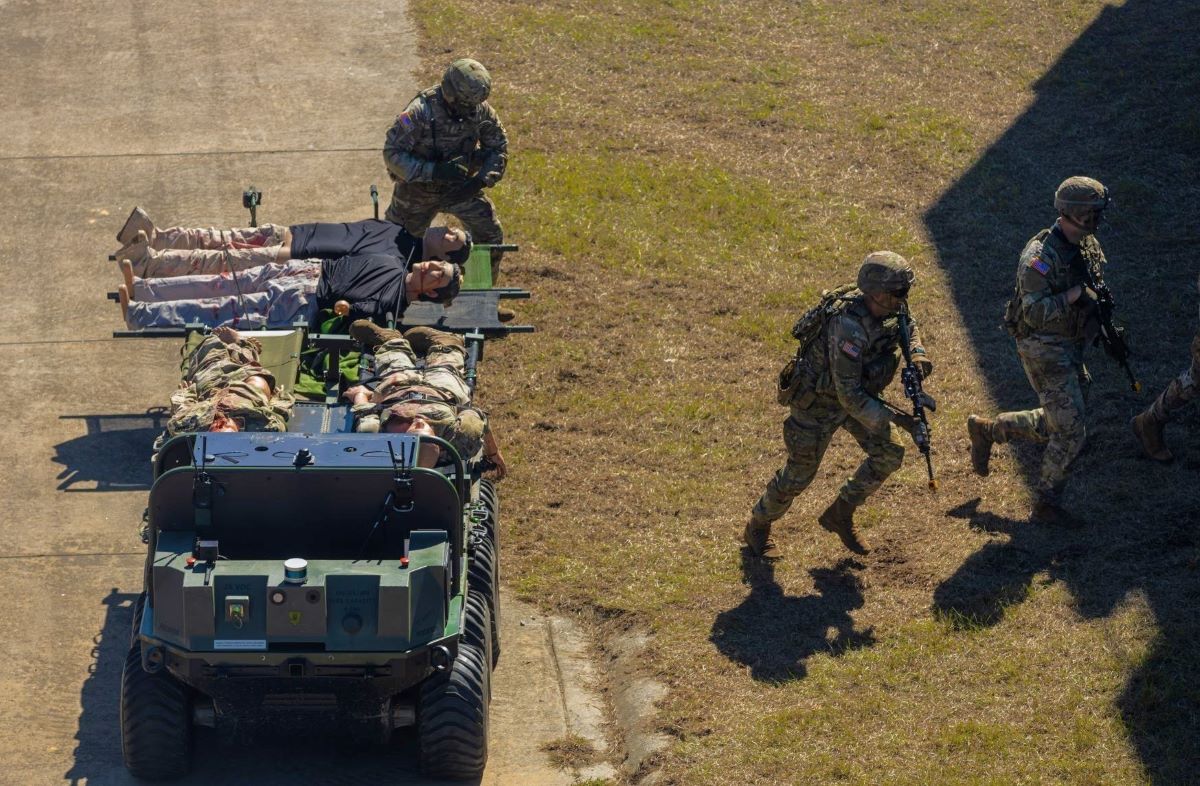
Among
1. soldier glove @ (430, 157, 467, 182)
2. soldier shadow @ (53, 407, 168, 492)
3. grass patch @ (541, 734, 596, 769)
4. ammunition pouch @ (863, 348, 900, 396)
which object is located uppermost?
ammunition pouch @ (863, 348, 900, 396)

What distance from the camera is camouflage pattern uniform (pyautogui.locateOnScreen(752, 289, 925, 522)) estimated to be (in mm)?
8641

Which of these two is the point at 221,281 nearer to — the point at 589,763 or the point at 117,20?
the point at 589,763

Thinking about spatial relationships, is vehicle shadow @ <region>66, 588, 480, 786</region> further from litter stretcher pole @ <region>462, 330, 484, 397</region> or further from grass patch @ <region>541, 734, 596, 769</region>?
litter stretcher pole @ <region>462, 330, 484, 397</region>

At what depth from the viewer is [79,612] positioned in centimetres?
909

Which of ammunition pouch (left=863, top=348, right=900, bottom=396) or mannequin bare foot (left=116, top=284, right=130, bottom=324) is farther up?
ammunition pouch (left=863, top=348, right=900, bottom=396)

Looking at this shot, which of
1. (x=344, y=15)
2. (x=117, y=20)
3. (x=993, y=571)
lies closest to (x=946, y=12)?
(x=344, y=15)

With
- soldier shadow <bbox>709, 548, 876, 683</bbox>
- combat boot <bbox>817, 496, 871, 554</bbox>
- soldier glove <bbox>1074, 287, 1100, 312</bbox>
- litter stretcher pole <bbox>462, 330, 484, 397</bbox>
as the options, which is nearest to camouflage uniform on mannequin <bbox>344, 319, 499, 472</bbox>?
litter stretcher pole <bbox>462, 330, 484, 397</bbox>

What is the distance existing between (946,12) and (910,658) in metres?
11.3

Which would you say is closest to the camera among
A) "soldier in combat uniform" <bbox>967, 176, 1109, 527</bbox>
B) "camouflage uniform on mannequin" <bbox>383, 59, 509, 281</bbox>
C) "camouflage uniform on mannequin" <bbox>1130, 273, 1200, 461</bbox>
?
"soldier in combat uniform" <bbox>967, 176, 1109, 527</bbox>

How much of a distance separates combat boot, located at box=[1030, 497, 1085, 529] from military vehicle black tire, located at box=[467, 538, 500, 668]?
127 inches

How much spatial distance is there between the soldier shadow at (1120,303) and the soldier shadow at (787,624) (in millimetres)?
540

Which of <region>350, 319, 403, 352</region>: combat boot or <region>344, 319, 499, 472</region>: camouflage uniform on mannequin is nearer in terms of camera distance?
<region>344, 319, 499, 472</region>: camouflage uniform on mannequin

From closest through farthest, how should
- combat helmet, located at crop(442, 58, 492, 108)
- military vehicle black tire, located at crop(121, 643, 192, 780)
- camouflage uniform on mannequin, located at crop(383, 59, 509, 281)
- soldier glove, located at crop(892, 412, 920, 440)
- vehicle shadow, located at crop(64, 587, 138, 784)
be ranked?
1. military vehicle black tire, located at crop(121, 643, 192, 780)
2. vehicle shadow, located at crop(64, 587, 138, 784)
3. soldier glove, located at crop(892, 412, 920, 440)
4. combat helmet, located at crop(442, 58, 492, 108)
5. camouflage uniform on mannequin, located at crop(383, 59, 509, 281)

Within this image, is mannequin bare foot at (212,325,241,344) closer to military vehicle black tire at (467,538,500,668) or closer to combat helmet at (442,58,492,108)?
military vehicle black tire at (467,538,500,668)
